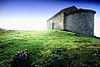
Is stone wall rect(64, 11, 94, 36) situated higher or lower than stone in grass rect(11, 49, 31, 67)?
higher

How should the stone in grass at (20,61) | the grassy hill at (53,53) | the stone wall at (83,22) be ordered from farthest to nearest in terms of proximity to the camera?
1. the stone wall at (83,22)
2. the grassy hill at (53,53)
3. the stone in grass at (20,61)

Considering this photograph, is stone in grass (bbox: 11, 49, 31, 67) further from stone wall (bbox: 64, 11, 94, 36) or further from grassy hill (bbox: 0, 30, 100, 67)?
stone wall (bbox: 64, 11, 94, 36)

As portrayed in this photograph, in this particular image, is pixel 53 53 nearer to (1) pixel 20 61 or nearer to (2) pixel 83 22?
(1) pixel 20 61

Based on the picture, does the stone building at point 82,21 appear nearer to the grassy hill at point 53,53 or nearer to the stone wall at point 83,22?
the stone wall at point 83,22

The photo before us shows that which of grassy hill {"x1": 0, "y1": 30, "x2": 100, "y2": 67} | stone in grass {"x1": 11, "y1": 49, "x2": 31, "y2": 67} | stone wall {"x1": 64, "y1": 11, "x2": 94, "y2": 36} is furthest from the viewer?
stone wall {"x1": 64, "y1": 11, "x2": 94, "y2": 36}

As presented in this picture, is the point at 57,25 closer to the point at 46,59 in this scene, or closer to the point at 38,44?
the point at 38,44

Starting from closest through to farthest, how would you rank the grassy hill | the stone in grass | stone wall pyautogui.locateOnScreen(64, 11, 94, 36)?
1. the stone in grass
2. the grassy hill
3. stone wall pyautogui.locateOnScreen(64, 11, 94, 36)

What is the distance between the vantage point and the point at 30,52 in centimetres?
1655

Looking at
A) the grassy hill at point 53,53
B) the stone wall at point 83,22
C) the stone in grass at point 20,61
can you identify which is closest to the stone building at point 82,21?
the stone wall at point 83,22

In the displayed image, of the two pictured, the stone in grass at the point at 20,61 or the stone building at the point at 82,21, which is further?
the stone building at the point at 82,21

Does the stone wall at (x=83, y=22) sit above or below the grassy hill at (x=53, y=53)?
above

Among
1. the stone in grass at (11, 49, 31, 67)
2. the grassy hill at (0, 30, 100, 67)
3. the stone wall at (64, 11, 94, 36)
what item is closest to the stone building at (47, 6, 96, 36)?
the stone wall at (64, 11, 94, 36)

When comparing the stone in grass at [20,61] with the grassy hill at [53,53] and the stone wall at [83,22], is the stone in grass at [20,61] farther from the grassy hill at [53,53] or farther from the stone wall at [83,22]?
the stone wall at [83,22]

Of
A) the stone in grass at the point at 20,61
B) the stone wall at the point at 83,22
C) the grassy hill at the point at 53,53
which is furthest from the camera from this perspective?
the stone wall at the point at 83,22
